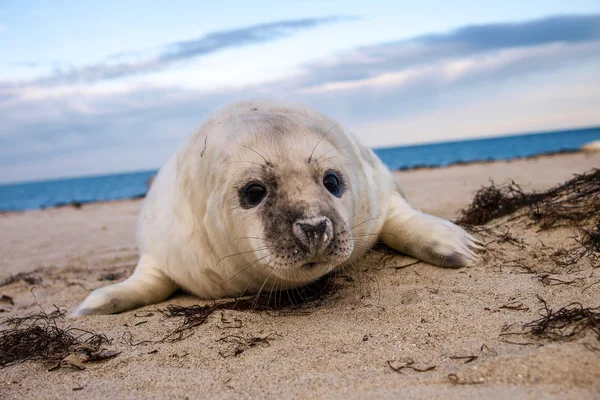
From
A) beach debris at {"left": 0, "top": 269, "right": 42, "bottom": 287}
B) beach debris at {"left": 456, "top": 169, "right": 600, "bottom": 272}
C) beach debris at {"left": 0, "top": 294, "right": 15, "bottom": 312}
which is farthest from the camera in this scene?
beach debris at {"left": 0, "top": 269, "right": 42, "bottom": 287}

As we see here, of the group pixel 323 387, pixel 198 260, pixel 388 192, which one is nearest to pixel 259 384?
pixel 323 387

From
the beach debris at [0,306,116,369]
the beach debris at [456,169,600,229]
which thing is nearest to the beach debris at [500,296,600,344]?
the beach debris at [456,169,600,229]

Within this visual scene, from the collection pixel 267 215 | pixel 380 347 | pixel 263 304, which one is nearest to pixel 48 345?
pixel 263 304

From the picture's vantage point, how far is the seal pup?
2756mm

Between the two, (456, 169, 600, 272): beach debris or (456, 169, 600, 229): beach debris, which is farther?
(456, 169, 600, 229): beach debris

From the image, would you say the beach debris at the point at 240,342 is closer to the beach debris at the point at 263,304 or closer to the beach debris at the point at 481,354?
the beach debris at the point at 263,304

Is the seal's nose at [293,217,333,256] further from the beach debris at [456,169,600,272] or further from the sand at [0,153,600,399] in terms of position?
the beach debris at [456,169,600,272]

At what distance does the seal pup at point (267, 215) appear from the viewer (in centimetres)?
276

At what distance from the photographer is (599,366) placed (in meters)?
1.76

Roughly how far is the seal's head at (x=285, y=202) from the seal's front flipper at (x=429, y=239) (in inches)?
23.6

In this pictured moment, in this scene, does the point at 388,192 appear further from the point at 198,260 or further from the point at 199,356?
the point at 199,356

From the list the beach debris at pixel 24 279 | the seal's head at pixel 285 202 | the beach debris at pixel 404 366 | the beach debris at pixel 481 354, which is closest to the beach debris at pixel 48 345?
the seal's head at pixel 285 202

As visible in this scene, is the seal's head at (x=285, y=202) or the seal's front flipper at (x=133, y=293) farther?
the seal's front flipper at (x=133, y=293)

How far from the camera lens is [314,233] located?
2607 millimetres
